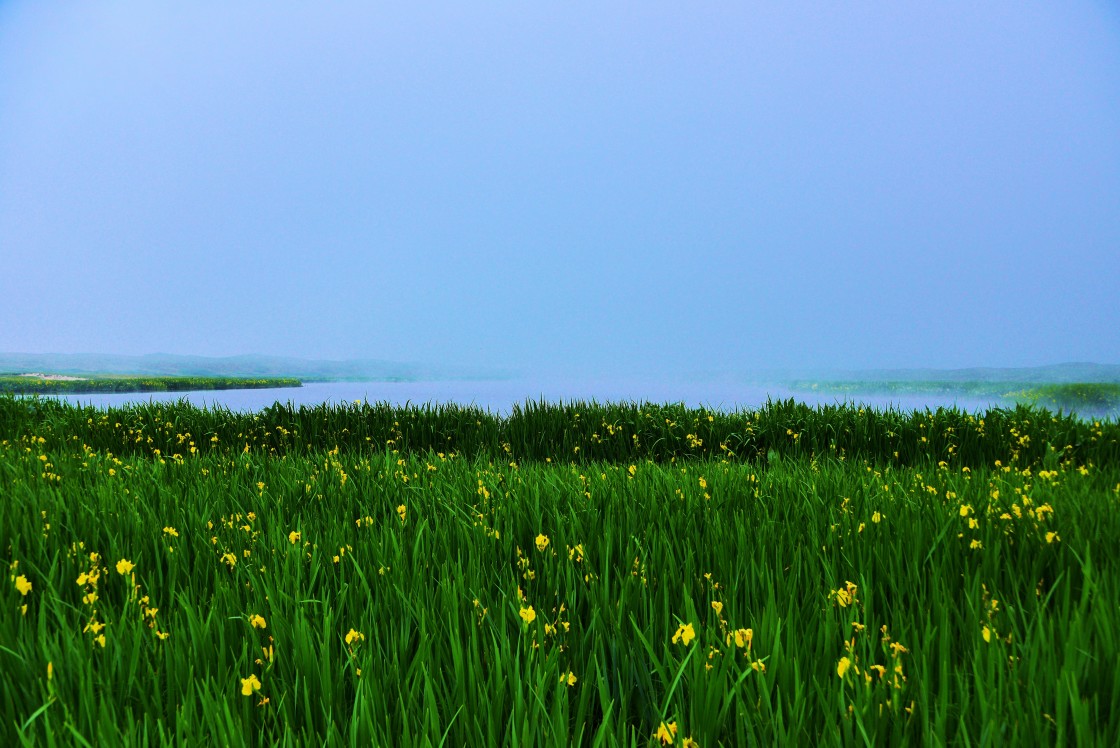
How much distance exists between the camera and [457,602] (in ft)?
6.56

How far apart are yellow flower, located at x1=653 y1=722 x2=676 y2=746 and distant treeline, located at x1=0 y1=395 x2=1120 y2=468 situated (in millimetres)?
5818

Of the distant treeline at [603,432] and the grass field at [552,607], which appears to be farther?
the distant treeline at [603,432]

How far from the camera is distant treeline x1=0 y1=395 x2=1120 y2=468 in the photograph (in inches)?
282

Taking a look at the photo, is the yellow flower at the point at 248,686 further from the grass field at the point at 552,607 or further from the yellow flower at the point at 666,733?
the yellow flower at the point at 666,733

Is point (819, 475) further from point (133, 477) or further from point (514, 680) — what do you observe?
point (133, 477)

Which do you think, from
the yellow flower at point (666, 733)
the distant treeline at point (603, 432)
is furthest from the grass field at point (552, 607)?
the distant treeline at point (603, 432)

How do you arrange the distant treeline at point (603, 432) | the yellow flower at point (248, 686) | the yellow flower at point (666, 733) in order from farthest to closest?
the distant treeline at point (603, 432)
the yellow flower at point (248, 686)
the yellow flower at point (666, 733)

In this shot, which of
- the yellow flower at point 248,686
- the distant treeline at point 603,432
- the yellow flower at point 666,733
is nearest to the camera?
the yellow flower at point 666,733

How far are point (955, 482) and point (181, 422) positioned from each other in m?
8.89

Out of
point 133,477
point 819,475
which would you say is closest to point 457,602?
point 819,475

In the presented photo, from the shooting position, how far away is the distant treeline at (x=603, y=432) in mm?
7172

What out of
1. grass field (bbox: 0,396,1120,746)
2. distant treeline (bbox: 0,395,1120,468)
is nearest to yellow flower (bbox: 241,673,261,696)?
grass field (bbox: 0,396,1120,746)

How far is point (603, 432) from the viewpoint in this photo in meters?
7.88

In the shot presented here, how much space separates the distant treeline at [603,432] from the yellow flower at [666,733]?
582 cm
